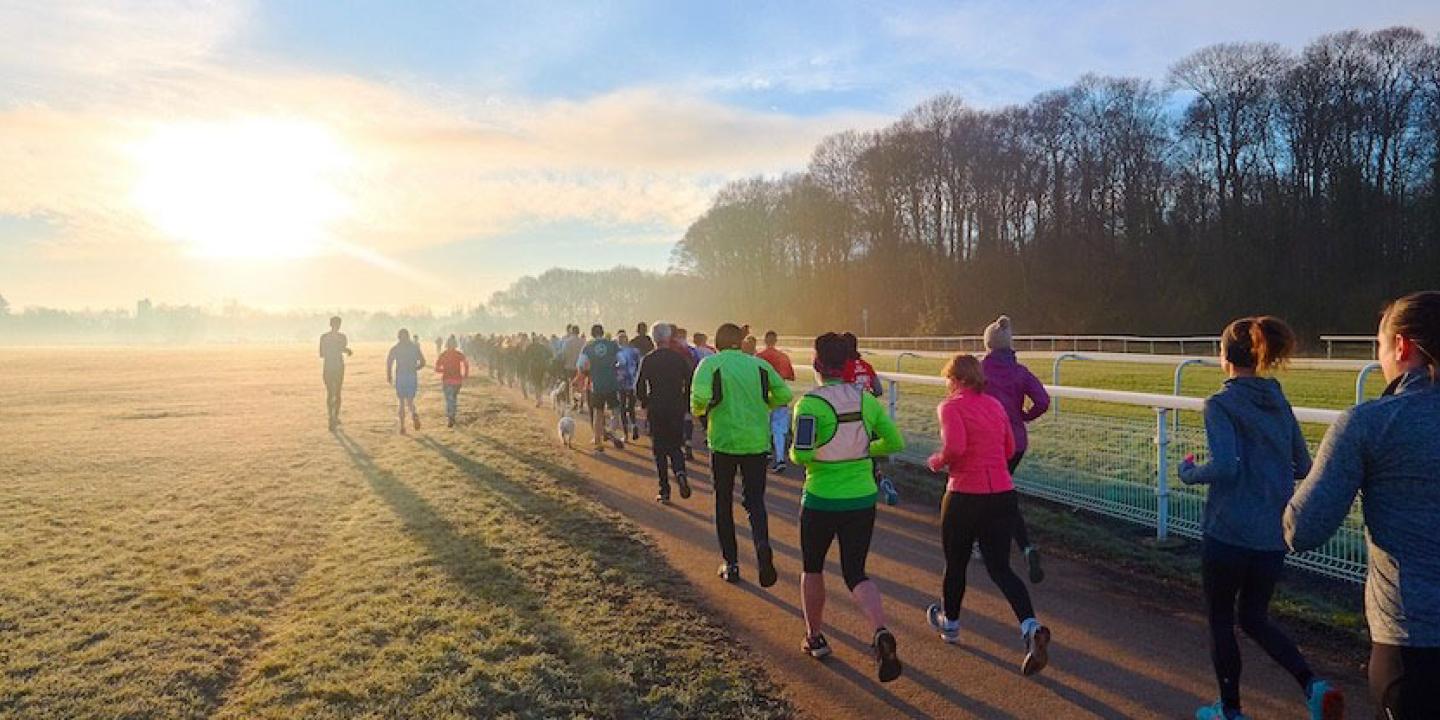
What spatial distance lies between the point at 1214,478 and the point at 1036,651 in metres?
1.33

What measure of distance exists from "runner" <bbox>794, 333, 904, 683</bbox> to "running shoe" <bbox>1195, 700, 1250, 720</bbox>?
1.47 meters

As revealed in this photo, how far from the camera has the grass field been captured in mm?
4227

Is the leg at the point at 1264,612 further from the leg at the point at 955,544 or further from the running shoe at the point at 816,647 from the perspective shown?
the running shoe at the point at 816,647

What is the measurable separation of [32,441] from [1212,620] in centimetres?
1897

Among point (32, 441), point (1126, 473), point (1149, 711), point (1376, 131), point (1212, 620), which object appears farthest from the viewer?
point (1376, 131)

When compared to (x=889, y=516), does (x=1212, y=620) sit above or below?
above

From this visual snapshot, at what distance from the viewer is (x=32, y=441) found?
49.6ft

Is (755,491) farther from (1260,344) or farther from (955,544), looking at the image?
(1260,344)

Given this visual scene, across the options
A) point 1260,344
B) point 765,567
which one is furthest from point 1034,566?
point 1260,344

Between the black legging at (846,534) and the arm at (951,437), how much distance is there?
0.49m

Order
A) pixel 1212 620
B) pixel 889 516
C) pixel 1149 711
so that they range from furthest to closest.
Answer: pixel 889 516
pixel 1149 711
pixel 1212 620

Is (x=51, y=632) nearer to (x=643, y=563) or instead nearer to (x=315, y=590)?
(x=315, y=590)

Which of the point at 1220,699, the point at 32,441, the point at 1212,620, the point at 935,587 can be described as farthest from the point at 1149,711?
the point at 32,441

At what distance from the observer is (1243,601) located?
3473mm
